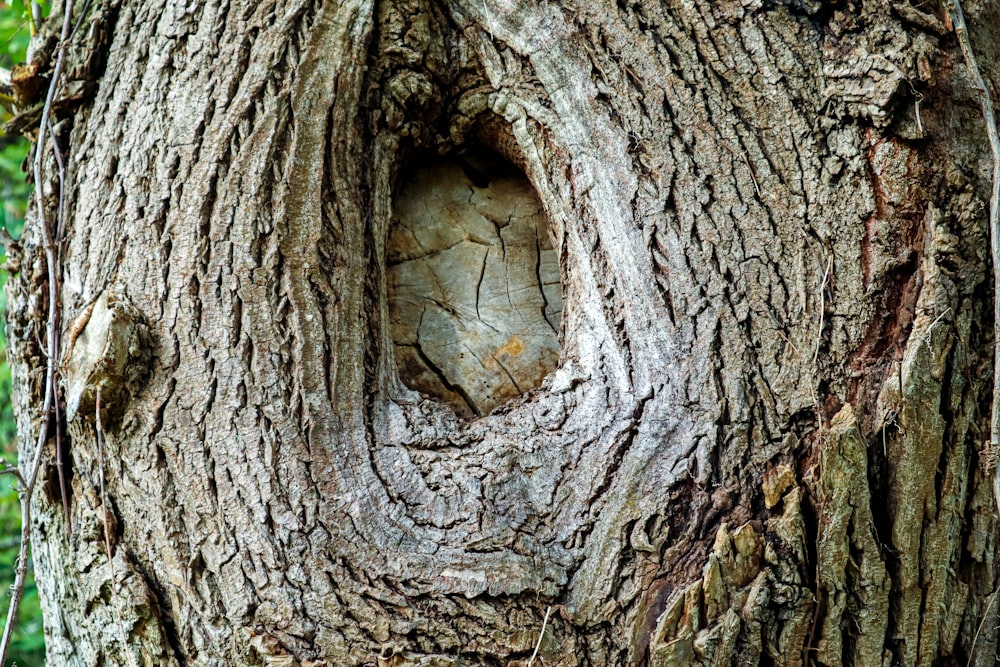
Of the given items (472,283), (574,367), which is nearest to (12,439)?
(472,283)

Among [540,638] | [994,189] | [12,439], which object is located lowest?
[540,638]

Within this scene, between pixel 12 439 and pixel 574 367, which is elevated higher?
pixel 12 439

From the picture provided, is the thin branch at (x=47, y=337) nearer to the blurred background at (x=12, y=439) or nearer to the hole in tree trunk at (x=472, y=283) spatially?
the hole in tree trunk at (x=472, y=283)

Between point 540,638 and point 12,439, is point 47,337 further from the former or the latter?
point 12,439

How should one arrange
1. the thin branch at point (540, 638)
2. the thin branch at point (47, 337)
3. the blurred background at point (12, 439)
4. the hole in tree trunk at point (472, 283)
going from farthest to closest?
the blurred background at point (12, 439) → the hole in tree trunk at point (472, 283) → the thin branch at point (47, 337) → the thin branch at point (540, 638)

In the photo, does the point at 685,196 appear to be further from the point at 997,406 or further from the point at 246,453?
the point at 246,453

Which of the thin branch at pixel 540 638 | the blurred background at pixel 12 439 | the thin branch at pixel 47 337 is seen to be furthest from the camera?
the blurred background at pixel 12 439

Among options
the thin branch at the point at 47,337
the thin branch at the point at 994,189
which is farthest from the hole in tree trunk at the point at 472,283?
the thin branch at the point at 994,189
